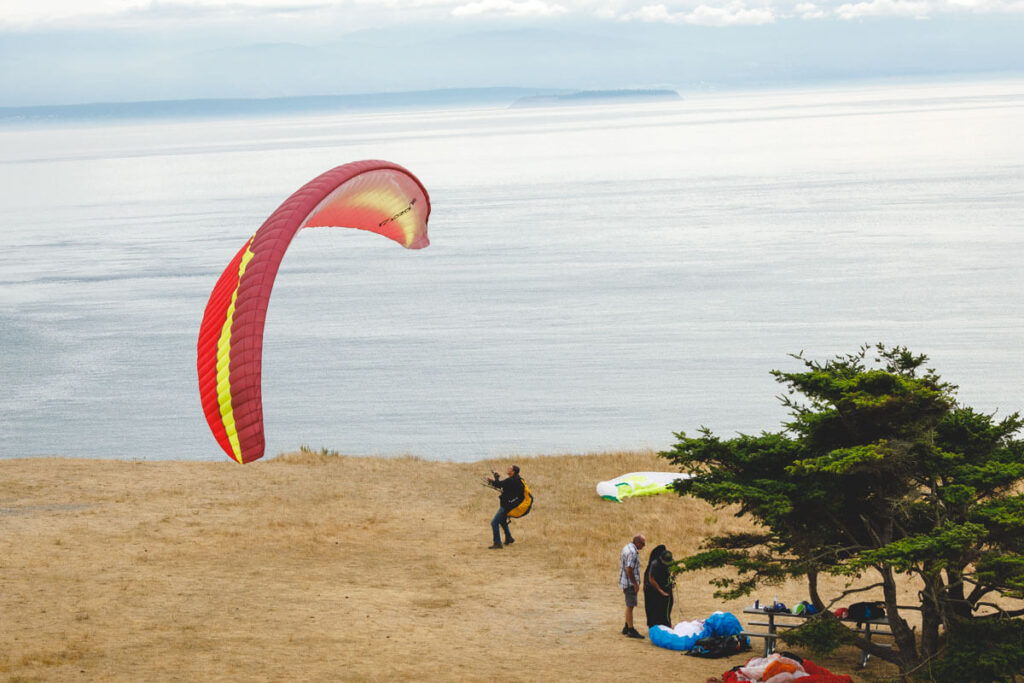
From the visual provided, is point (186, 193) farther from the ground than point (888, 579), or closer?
farther from the ground

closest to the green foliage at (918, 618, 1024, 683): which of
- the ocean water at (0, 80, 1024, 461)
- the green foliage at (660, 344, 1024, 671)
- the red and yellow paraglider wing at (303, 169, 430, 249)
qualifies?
the green foliage at (660, 344, 1024, 671)

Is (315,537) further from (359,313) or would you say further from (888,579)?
(359,313)

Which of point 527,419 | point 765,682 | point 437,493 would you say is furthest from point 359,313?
point 765,682

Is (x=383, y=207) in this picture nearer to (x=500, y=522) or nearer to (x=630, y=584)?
(x=500, y=522)

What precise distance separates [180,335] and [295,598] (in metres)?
53.1

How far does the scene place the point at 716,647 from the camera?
14.9m

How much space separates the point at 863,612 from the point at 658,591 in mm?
2656

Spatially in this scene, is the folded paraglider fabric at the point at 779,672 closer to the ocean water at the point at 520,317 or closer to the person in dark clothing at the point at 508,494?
the person in dark clothing at the point at 508,494

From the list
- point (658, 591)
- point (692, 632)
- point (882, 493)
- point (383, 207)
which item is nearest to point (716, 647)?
point (692, 632)

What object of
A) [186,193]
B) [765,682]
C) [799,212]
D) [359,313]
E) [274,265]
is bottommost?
[765,682]

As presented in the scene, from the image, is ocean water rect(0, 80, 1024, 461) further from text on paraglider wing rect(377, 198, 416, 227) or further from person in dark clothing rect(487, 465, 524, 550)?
text on paraglider wing rect(377, 198, 416, 227)

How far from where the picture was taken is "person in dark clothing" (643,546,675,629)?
1551cm

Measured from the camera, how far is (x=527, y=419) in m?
50.7

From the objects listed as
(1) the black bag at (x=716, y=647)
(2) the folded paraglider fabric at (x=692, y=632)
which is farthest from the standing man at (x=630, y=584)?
(1) the black bag at (x=716, y=647)
